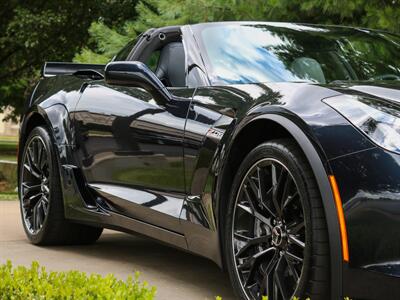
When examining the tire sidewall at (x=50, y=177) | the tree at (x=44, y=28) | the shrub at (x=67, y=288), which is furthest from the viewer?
the tree at (x=44, y=28)

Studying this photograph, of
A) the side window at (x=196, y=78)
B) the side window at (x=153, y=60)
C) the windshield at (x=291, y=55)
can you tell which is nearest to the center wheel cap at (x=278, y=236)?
the windshield at (x=291, y=55)

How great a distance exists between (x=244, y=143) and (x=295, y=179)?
0.52m

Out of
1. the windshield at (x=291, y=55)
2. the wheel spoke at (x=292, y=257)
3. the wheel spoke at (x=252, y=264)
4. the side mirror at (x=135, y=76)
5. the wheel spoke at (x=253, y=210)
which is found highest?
→ the windshield at (x=291, y=55)

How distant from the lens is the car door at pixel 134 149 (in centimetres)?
459

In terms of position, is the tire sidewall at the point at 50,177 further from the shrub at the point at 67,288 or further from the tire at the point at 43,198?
the shrub at the point at 67,288

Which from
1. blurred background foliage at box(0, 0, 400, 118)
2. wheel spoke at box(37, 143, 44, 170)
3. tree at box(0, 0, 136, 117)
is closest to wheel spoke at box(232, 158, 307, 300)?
wheel spoke at box(37, 143, 44, 170)

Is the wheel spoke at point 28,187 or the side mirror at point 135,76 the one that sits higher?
the side mirror at point 135,76

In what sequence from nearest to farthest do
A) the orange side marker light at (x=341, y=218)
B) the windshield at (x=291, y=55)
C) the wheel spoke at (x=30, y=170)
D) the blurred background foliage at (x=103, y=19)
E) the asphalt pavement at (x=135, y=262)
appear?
the orange side marker light at (x=341, y=218)
the windshield at (x=291, y=55)
the asphalt pavement at (x=135, y=262)
the wheel spoke at (x=30, y=170)
the blurred background foliage at (x=103, y=19)

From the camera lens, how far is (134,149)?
5.01m

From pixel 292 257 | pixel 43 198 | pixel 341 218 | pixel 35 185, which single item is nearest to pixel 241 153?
pixel 292 257

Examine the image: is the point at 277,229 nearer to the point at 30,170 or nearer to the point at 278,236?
the point at 278,236

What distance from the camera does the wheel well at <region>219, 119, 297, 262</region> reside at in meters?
3.81

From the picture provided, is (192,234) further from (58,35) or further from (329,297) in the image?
(58,35)

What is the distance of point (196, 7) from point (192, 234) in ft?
18.4
